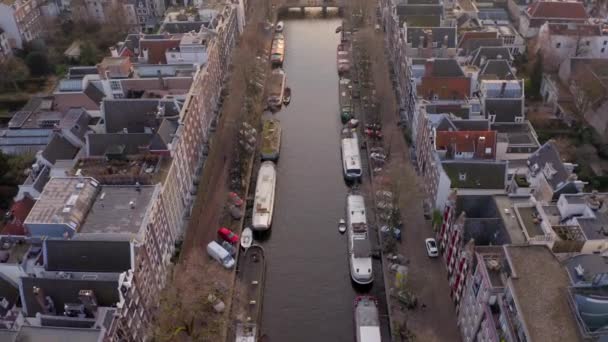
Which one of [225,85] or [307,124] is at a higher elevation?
[225,85]

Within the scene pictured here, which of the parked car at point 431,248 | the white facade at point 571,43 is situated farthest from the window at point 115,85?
the white facade at point 571,43

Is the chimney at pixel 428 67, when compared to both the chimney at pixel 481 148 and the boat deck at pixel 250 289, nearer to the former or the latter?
the chimney at pixel 481 148

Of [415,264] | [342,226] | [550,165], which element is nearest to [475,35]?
[550,165]

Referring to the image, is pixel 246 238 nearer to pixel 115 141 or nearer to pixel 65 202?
pixel 115 141

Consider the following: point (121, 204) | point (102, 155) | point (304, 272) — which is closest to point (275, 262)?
point (304, 272)

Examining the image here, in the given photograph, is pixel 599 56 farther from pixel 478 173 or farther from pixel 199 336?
pixel 199 336
